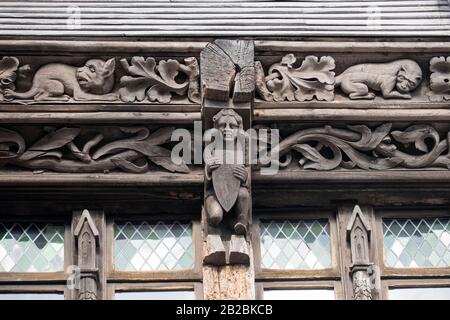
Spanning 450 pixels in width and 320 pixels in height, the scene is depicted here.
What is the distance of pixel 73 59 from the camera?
13.2 metres

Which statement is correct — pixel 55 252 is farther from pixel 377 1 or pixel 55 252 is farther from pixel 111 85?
pixel 377 1

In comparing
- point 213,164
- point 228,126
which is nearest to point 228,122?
point 228,126

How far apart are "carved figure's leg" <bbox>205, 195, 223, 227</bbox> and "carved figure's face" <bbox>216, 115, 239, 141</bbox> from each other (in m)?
0.37

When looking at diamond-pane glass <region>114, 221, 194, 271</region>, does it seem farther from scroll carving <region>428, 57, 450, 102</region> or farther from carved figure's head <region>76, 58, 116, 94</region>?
scroll carving <region>428, 57, 450, 102</region>

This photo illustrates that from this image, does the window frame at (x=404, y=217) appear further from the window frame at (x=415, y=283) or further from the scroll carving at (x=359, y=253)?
the scroll carving at (x=359, y=253)

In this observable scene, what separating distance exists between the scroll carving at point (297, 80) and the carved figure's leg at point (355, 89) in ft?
0.26

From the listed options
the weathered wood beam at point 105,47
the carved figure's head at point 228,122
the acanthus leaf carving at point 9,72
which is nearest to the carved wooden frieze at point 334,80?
the carved figure's head at point 228,122

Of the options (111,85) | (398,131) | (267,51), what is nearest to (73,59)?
(111,85)

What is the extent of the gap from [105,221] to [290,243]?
1.06 metres

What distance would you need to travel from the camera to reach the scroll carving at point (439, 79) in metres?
13.2

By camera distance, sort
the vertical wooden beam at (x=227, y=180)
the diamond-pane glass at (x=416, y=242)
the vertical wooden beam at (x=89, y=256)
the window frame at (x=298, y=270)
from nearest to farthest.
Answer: the vertical wooden beam at (x=227, y=180), the vertical wooden beam at (x=89, y=256), the window frame at (x=298, y=270), the diamond-pane glass at (x=416, y=242)

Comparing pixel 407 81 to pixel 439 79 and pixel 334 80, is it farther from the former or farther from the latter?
pixel 334 80

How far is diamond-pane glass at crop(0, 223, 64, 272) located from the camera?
42.2 feet

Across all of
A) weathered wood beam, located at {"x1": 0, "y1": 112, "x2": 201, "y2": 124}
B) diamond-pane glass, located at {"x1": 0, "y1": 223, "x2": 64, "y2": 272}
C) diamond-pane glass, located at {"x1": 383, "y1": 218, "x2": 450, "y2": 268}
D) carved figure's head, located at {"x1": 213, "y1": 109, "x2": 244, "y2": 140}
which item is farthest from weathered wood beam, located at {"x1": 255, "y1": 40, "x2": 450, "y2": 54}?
diamond-pane glass, located at {"x1": 0, "y1": 223, "x2": 64, "y2": 272}
